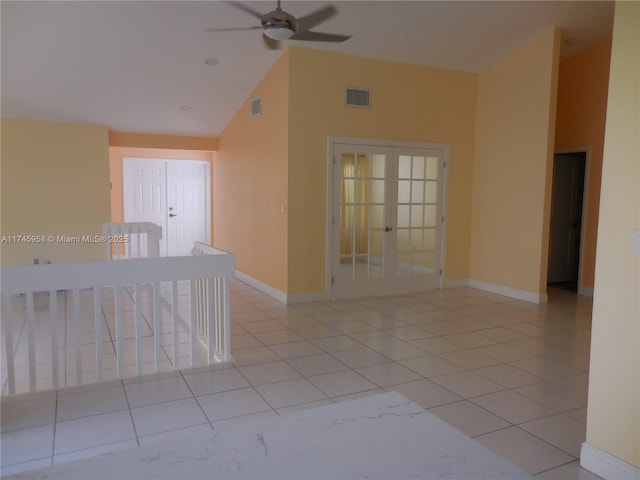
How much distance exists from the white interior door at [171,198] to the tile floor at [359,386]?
475cm

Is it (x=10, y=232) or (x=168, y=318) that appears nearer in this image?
(x=168, y=318)

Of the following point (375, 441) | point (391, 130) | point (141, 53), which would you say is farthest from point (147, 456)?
point (391, 130)

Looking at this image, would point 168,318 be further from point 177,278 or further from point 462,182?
point 462,182

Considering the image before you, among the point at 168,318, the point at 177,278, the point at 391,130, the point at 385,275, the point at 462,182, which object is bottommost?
the point at 168,318

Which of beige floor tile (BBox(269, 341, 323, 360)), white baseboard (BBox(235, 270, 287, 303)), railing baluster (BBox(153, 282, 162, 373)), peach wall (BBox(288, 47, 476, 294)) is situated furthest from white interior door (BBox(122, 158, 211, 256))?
railing baluster (BBox(153, 282, 162, 373))

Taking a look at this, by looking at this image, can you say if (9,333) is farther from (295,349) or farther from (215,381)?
(295,349)

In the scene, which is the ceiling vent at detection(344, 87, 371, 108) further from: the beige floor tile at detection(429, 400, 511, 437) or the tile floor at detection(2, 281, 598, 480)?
the beige floor tile at detection(429, 400, 511, 437)

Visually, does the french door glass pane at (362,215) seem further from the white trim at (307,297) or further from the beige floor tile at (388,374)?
the beige floor tile at (388,374)

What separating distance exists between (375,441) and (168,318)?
4.61 metres

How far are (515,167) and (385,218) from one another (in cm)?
177

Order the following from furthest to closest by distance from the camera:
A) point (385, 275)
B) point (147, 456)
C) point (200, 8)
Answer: point (385, 275)
point (200, 8)
point (147, 456)

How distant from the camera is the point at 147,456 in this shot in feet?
3.17

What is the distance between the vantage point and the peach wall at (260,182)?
5.59 metres

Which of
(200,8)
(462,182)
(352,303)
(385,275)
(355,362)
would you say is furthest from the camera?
(462,182)
